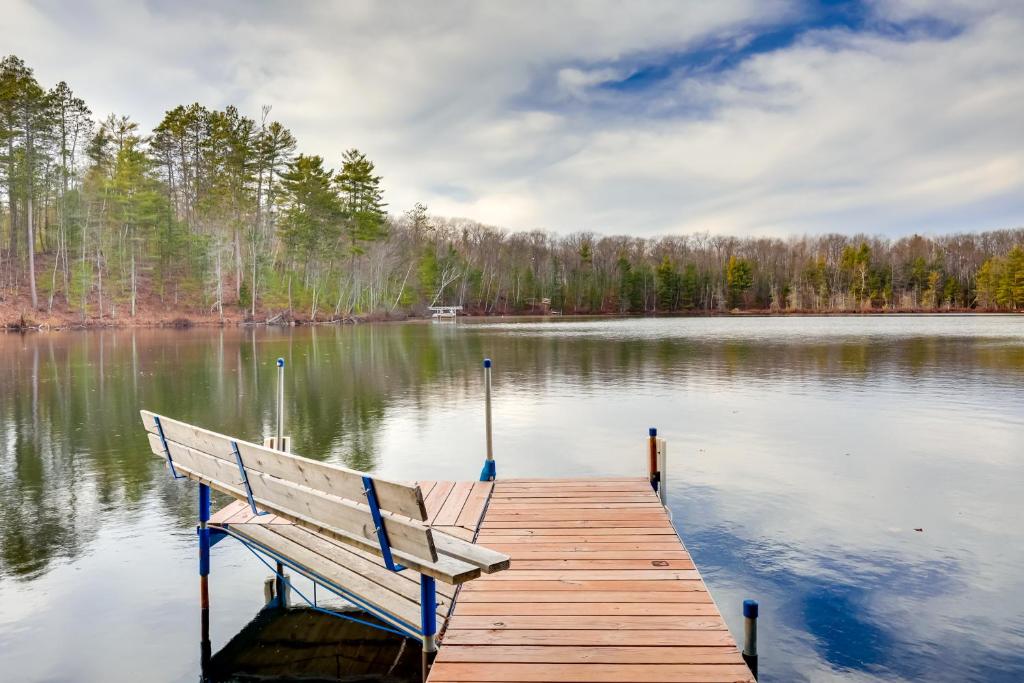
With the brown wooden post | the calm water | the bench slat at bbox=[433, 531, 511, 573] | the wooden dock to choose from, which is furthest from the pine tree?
the bench slat at bbox=[433, 531, 511, 573]

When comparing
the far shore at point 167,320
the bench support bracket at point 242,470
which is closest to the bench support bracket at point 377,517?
the bench support bracket at point 242,470

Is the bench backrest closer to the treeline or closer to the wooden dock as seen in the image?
the wooden dock

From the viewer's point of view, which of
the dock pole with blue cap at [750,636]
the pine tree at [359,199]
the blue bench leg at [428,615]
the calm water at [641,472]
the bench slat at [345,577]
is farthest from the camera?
the pine tree at [359,199]

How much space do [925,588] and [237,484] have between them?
6438mm

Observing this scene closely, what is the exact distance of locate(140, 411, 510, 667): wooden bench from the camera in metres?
3.37

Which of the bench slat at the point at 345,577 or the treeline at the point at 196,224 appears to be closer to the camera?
the bench slat at the point at 345,577

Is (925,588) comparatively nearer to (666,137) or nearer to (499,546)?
(499,546)

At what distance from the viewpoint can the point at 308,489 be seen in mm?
4086

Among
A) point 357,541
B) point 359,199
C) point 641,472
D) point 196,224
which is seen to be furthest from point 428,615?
point 196,224

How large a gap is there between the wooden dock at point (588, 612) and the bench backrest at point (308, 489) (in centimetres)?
70

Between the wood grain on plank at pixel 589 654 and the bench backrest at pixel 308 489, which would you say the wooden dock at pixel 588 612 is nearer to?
the wood grain on plank at pixel 589 654

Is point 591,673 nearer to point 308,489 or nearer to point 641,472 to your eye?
point 308,489

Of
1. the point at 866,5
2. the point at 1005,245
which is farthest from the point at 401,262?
the point at 1005,245

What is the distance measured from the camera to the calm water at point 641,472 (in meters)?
5.17
